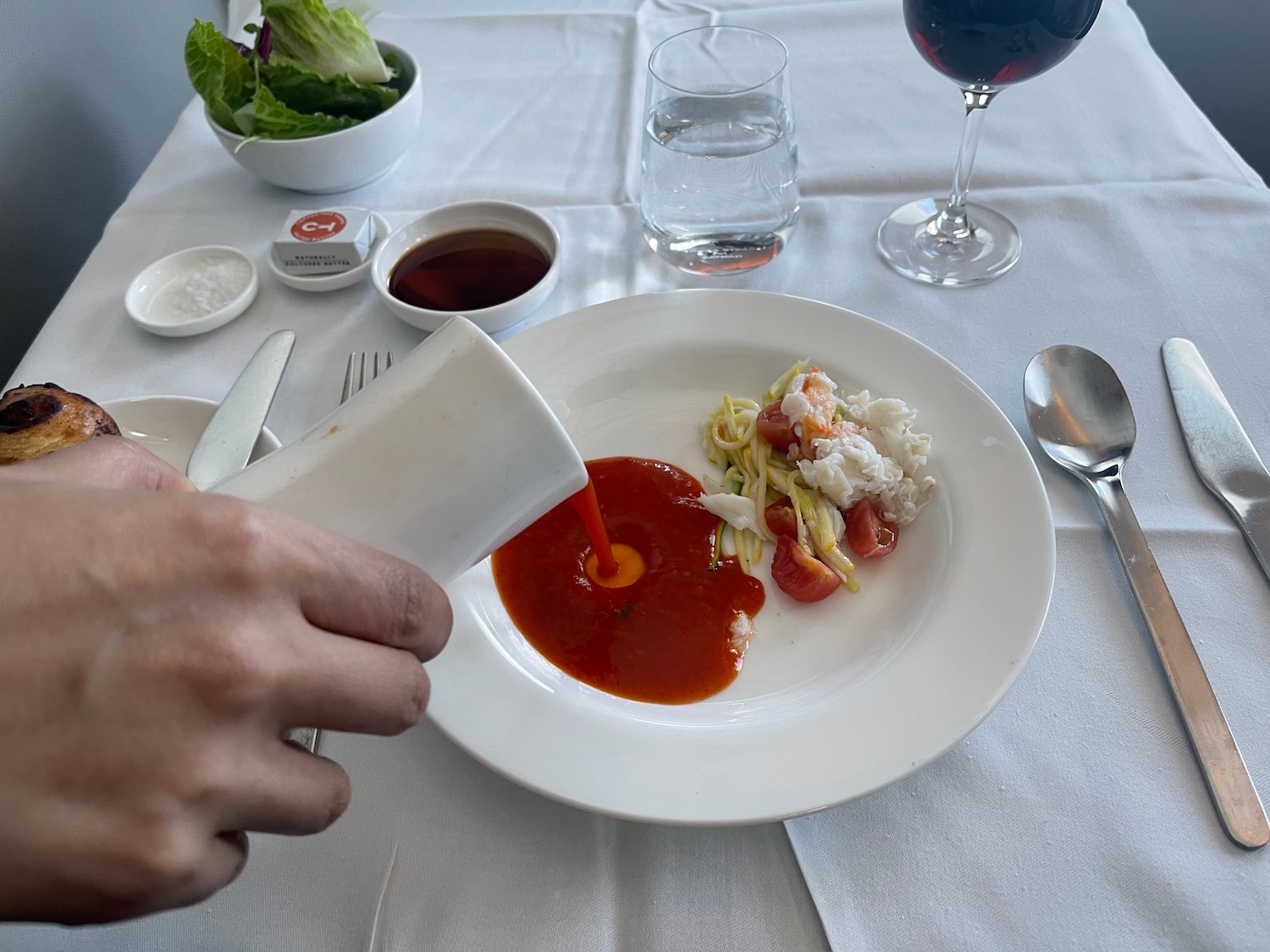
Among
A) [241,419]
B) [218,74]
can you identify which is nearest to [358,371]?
[241,419]

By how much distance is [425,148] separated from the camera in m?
1.69

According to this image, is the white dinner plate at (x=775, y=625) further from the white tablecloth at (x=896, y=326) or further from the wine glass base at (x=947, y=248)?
the wine glass base at (x=947, y=248)

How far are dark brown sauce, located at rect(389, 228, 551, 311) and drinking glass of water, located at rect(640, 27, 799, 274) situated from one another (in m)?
0.23

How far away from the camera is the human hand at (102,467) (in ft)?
2.04

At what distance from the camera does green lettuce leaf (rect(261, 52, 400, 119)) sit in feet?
4.83

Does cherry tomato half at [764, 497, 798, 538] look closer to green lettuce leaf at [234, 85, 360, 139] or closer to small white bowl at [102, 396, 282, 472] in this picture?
small white bowl at [102, 396, 282, 472]

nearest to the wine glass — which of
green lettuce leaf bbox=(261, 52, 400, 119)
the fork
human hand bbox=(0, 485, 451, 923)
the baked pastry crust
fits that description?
the fork

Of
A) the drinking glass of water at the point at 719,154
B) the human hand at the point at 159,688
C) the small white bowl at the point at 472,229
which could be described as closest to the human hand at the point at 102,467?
the human hand at the point at 159,688

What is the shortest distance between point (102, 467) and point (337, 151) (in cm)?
101

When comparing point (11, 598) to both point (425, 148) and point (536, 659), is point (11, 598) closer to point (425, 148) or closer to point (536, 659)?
point (536, 659)

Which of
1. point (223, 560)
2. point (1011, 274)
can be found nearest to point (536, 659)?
point (223, 560)

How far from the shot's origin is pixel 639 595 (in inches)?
39.6

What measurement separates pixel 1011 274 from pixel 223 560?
124cm

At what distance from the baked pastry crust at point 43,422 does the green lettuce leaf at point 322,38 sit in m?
0.77
